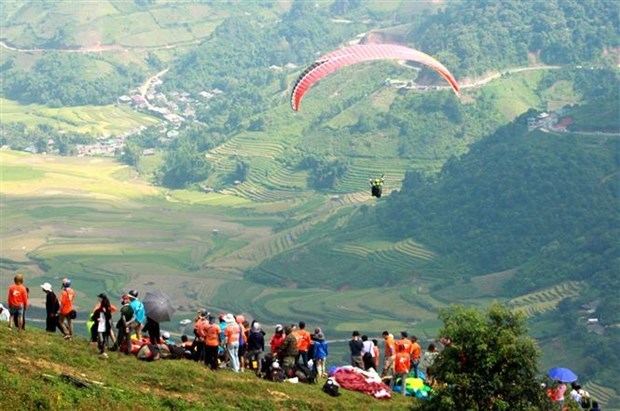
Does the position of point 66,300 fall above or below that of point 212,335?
above

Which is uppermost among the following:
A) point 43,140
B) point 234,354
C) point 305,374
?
point 43,140

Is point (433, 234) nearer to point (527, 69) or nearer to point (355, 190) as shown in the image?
point (355, 190)

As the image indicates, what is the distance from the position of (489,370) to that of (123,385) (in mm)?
7019

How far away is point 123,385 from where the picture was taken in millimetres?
22203

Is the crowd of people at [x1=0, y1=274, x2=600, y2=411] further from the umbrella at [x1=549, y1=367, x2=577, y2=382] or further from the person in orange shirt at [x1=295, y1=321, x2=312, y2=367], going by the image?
the umbrella at [x1=549, y1=367, x2=577, y2=382]

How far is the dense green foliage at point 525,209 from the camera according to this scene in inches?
3172

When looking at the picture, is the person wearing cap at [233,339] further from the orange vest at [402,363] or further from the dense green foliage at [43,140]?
the dense green foliage at [43,140]

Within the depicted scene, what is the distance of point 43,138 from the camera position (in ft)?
444

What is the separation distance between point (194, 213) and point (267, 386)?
273 ft

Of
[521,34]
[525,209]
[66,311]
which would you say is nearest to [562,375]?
[66,311]

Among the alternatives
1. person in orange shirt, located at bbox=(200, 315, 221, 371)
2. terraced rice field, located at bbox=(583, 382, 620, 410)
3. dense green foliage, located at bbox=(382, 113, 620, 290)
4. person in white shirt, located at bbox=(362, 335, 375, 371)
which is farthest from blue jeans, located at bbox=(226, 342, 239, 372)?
dense green foliage, located at bbox=(382, 113, 620, 290)

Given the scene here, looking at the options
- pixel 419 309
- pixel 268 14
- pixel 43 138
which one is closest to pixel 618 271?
pixel 419 309

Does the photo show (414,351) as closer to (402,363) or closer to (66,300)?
(402,363)

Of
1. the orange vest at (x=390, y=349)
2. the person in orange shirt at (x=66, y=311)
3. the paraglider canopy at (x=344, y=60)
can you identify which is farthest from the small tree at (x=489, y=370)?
the paraglider canopy at (x=344, y=60)
